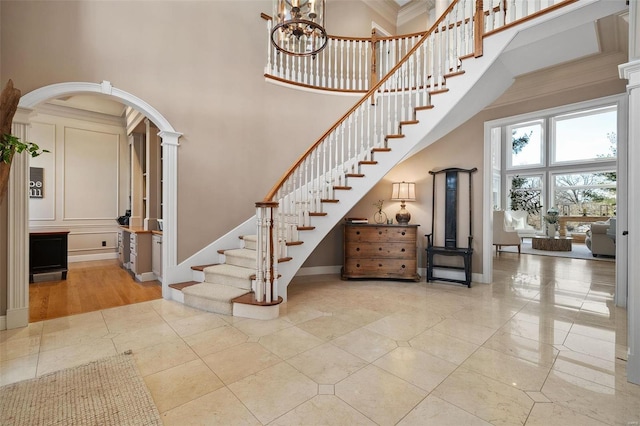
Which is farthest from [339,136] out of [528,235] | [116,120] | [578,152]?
[578,152]

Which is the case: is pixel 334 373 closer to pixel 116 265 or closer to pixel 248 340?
pixel 248 340

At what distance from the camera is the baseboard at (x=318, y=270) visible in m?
4.73

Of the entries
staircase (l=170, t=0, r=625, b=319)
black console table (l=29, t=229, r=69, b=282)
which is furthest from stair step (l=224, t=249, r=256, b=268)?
black console table (l=29, t=229, r=69, b=282)

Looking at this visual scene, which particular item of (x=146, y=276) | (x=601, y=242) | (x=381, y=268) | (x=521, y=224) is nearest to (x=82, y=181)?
(x=146, y=276)

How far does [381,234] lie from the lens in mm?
4461

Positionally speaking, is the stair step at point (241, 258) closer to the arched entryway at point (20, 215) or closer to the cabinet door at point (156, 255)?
the cabinet door at point (156, 255)

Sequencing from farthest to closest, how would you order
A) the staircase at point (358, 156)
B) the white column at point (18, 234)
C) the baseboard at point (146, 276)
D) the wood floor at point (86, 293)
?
the baseboard at point (146, 276)
the wood floor at point (86, 293)
the staircase at point (358, 156)
the white column at point (18, 234)

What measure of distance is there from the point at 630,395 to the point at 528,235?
9.73 m

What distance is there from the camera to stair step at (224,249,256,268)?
11.5 feet

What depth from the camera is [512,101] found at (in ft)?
14.1

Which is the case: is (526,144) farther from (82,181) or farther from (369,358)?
(82,181)

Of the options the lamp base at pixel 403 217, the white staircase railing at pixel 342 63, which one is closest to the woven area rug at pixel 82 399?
the lamp base at pixel 403 217

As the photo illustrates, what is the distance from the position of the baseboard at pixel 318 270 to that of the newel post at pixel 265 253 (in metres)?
1.73

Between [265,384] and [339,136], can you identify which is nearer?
[265,384]
